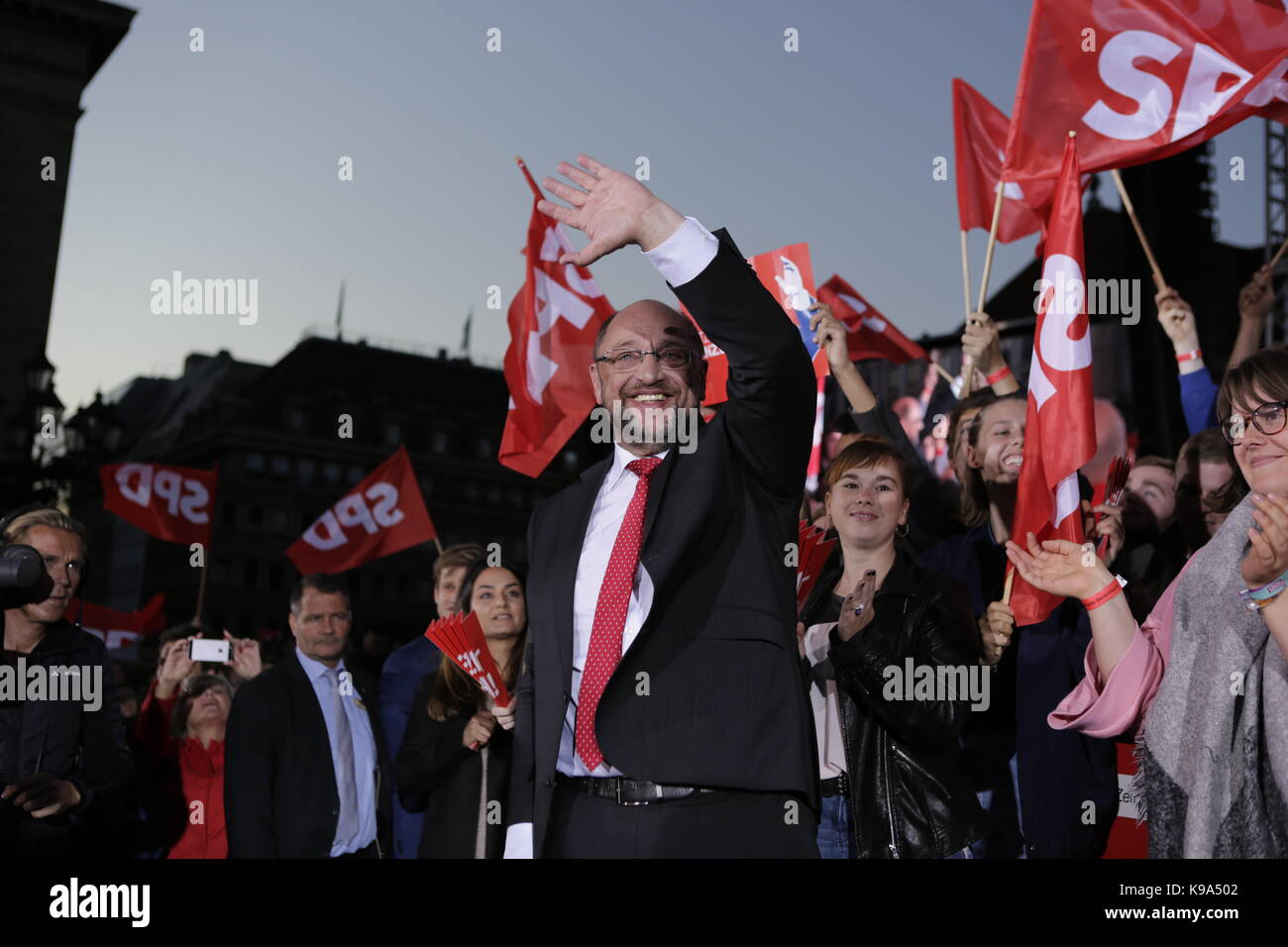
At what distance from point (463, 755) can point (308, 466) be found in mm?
61360

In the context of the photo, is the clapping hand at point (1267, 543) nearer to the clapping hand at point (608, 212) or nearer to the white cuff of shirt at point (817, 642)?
the clapping hand at point (608, 212)

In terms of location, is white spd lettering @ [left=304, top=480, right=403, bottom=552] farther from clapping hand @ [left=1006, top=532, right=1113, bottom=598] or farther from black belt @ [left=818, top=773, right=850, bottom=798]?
clapping hand @ [left=1006, top=532, right=1113, bottom=598]

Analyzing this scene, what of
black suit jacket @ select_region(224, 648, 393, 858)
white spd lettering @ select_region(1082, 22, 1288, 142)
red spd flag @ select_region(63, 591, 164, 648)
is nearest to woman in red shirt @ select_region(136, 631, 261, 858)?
black suit jacket @ select_region(224, 648, 393, 858)

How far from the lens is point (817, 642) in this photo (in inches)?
171

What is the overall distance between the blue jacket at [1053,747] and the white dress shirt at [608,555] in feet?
6.68

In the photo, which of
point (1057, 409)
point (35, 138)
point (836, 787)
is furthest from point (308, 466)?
point (836, 787)

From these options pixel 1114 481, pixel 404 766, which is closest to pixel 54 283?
pixel 404 766

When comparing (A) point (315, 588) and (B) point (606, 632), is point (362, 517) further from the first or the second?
(B) point (606, 632)

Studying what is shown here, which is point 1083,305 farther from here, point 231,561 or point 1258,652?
point 231,561

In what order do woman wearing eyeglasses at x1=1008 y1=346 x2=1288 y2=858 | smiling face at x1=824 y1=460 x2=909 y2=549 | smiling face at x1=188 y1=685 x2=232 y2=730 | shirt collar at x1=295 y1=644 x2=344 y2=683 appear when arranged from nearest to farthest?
woman wearing eyeglasses at x1=1008 y1=346 x2=1288 y2=858
smiling face at x1=824 y1=460 x2=909 y2=549
shirt collar at x1=295 y1=644 x2=344 y2=683
smiling face at x1=188 y1=685 x2=232 y2=730

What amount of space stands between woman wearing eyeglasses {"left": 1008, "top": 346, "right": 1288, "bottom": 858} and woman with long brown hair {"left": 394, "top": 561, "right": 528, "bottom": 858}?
2.44 metres

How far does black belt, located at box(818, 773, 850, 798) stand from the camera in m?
4.14

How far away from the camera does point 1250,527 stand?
2961 millimetres
